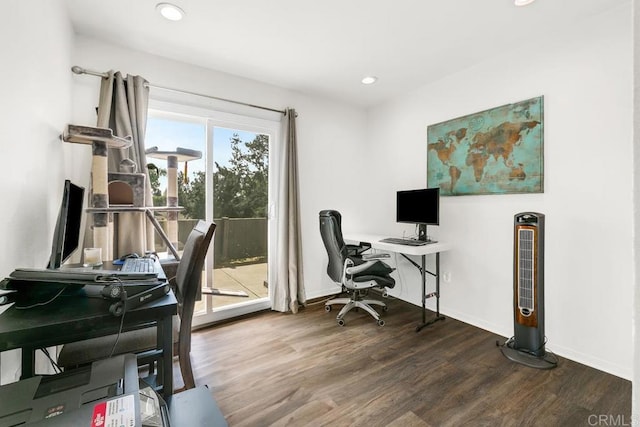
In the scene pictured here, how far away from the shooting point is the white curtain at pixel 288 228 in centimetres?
313

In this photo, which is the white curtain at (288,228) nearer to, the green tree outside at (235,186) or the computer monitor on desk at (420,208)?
the green tree outside at (235,186)

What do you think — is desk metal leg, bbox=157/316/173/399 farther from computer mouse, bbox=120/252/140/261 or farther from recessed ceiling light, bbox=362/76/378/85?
recessed ceiling light, bbox=362/76/378/85

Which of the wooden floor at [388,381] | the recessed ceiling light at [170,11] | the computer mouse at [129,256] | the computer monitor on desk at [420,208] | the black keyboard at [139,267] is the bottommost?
the wooden floor at [388,381]

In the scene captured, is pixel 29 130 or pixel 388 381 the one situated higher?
pixel 29 130

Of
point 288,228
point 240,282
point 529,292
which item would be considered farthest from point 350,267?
point 529,292

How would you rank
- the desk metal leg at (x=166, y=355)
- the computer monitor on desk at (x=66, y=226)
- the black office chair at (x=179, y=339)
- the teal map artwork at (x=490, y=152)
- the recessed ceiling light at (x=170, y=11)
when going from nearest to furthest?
the desk metal leg at (x=166, y=355)
the computer monitor on desk at (x=66, y=226)
the black office chair at (x=179, y=339)
the recessed ceiling light at (x=170, y=11)
the teal map artwork at (x=490, y=152)

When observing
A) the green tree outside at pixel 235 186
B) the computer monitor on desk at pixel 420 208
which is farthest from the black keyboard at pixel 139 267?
the computer monitor on desk at pixel 420 208

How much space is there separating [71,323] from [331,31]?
235 cm

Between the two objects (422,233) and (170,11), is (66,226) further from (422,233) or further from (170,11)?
(422,233)

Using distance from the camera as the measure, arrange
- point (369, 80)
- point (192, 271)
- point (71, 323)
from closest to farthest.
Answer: point (71, 323) → point (192, 271) → point (369, 80)

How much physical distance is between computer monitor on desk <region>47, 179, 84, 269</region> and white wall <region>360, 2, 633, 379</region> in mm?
2984

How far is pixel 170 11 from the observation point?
6.41ft

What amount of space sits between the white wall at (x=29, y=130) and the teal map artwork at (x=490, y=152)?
122 inches

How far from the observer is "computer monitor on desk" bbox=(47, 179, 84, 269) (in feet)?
3.77
